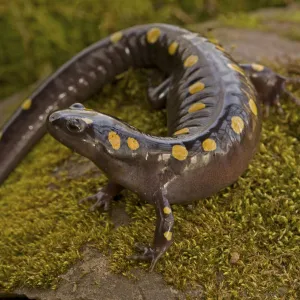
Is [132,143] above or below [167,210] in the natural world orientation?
above

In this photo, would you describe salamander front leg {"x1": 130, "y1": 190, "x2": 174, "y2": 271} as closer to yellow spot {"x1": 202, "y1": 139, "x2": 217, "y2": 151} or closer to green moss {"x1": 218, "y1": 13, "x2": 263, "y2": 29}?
yellow spot {"x1": 202, "y1": 139, "x2": 217, "y2": 151}

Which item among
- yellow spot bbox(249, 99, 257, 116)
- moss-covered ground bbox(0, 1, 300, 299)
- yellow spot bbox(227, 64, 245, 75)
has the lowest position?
moss-covered ground bbox(0, 1, 300, 299)

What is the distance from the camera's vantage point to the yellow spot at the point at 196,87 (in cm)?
285

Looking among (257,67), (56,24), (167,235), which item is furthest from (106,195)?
(56,24)

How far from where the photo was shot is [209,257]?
85.7 inches

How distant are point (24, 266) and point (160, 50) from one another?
1867 millimetres

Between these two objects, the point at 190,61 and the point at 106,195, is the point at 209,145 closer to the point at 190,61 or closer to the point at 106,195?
the point at 106,195

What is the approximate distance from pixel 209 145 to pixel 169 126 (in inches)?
23.5

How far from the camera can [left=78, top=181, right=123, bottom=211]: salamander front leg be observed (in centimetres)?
255

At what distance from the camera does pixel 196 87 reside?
2.89 meters

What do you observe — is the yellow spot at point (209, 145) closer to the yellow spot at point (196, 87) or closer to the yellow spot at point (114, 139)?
the yellow spot at point (114, 139)

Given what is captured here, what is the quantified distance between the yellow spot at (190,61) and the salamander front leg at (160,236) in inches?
44.9

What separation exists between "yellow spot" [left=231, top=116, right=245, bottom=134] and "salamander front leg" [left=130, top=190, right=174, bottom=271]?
562 millimetres

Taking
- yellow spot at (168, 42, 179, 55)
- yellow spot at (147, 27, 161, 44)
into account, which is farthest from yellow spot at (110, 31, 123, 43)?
yellow spot at (168, 42, 179, 55)
